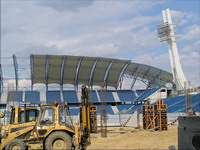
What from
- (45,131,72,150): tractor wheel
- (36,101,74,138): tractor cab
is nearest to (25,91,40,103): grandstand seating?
(36,101,74,138): tractor cab

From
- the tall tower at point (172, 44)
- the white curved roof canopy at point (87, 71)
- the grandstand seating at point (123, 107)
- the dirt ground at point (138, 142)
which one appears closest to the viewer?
the dirt ground at point (138, 142)

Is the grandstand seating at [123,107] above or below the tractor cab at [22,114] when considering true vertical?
below

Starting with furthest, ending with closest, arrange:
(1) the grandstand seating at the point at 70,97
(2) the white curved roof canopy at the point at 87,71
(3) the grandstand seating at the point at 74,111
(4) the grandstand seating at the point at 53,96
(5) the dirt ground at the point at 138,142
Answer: (1) the grandstand seating at the point at 70,97 → (4) the grandstand seating at the point at 53,96 → (2) the white curved roof canopy at the point at 87,71 → (3) the grandstand seating at the point at 74,111 → (5) the dirt ground at the point at 138,142

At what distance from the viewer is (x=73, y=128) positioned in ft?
39.9

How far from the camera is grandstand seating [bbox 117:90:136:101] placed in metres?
59.6

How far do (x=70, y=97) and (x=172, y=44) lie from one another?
2336 centimetres

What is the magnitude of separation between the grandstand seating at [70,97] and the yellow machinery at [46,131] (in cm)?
4501

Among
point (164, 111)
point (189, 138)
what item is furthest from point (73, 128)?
point (164, 111)

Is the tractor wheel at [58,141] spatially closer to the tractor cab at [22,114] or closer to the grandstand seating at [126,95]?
the tractor cab at [22,114]

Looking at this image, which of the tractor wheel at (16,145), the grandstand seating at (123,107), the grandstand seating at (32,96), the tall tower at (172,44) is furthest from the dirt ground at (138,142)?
the grandstand seating at (32,96)

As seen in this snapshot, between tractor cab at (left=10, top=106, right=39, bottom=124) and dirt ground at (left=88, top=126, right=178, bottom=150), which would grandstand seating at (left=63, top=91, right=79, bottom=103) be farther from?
tractor cab at (left=10, top=106, right=39, bottom=124)

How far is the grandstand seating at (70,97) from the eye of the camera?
57.8 m

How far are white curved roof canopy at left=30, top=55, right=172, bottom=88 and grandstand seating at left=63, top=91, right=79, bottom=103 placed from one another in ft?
10.9

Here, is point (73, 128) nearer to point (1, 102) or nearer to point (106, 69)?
point (106, 69)
